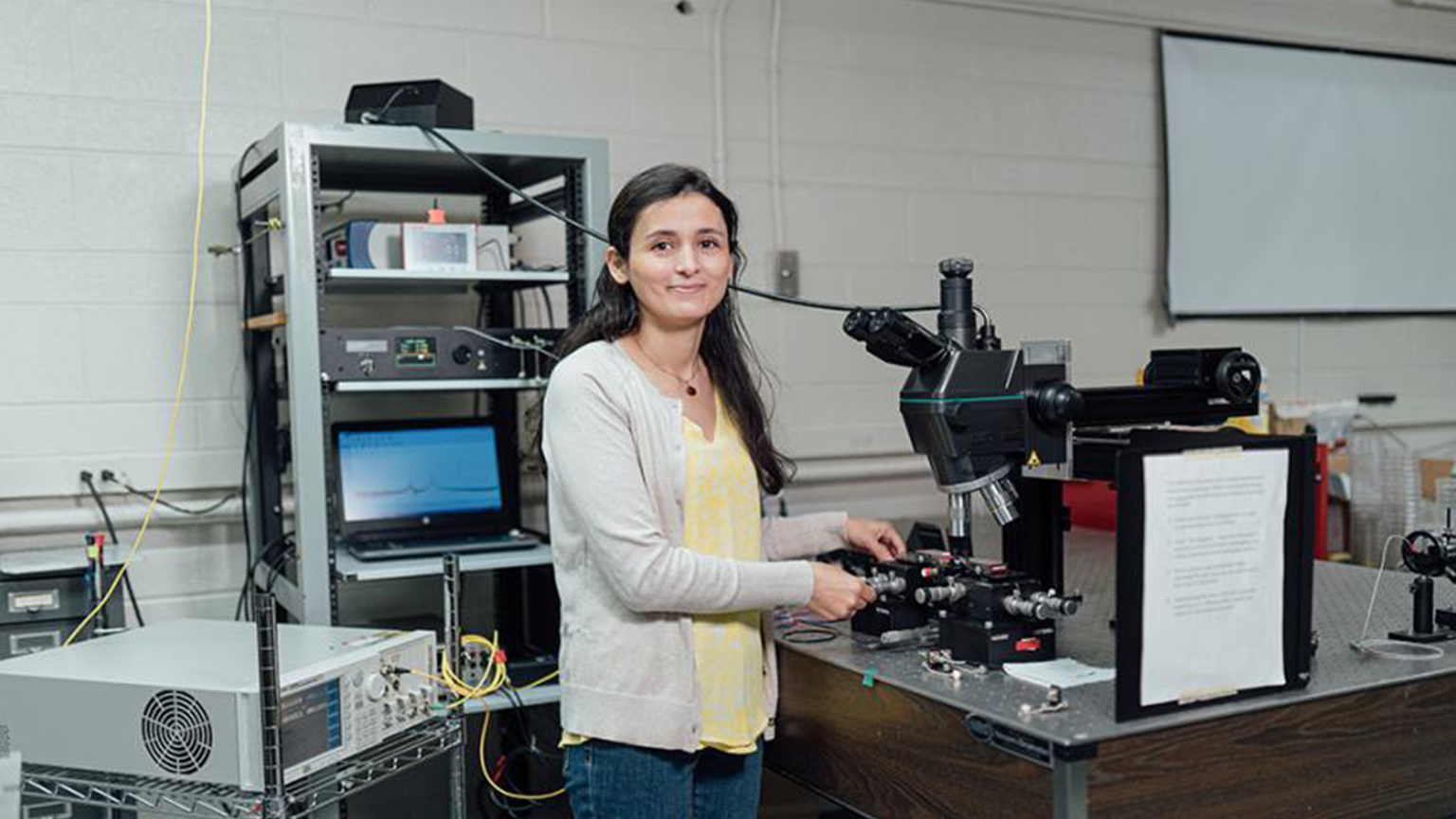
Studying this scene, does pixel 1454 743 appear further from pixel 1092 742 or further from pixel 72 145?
pixel 72 145

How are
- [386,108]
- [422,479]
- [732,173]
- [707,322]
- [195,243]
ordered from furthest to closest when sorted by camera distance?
[732,173]
[195,243]
[422,479]
[386,108]
[707,322]

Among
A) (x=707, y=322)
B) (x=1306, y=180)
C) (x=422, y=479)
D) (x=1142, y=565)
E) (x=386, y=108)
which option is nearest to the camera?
(x=1142, y=565)

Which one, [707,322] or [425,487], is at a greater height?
[707,322]

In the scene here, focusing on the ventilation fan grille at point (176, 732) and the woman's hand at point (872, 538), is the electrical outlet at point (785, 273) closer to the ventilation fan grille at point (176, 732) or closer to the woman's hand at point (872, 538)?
the woman's hand at point (872, 538)

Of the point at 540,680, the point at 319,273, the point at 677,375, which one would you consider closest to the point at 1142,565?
the point at 677,375

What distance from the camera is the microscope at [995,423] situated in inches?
61.4

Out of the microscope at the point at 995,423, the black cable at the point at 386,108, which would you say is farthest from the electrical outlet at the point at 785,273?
the microscope at the point at 995,423

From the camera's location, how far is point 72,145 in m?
2.50

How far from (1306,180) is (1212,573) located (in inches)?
118

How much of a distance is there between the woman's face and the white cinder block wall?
4.58 ft

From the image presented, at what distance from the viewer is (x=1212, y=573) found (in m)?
1.39

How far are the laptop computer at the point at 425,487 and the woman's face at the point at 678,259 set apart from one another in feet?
2.99

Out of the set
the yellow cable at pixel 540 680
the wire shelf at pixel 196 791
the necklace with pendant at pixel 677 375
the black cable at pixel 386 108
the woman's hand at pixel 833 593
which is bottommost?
the yellow cable at pixel 540 680

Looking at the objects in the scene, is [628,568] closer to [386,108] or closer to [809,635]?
[809,635]
